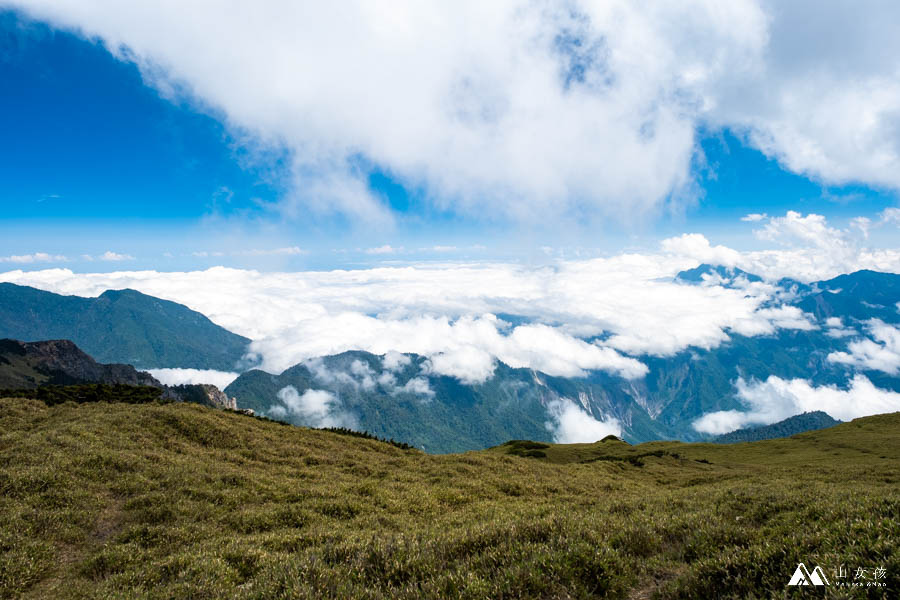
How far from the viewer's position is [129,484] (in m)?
21.1

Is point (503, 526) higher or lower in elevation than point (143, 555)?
higher

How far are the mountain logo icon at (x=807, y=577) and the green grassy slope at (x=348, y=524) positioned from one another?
0.16m

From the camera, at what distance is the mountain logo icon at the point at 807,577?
22.6 ft

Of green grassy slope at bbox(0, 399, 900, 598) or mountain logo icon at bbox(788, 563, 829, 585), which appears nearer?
mountain logo icon at bbox(788, 563, 829, 585)

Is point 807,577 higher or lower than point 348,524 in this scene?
higher

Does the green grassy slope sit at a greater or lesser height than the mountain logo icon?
lesser

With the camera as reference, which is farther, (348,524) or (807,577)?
(348,524)

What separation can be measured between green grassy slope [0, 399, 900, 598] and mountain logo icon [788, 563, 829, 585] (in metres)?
0.16

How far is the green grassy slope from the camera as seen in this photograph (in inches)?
339

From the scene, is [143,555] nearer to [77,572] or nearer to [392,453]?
[77,572]

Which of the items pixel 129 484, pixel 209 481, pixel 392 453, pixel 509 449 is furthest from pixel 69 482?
pixel 509 449

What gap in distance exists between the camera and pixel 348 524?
17.6 m

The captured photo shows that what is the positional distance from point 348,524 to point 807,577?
1598cm

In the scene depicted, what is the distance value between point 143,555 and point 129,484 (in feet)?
30.4
